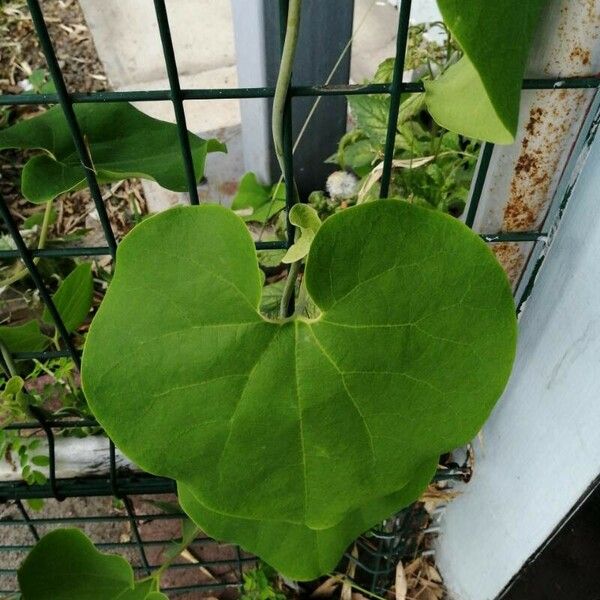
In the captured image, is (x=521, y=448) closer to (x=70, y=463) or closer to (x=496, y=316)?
(x=496, y=316)

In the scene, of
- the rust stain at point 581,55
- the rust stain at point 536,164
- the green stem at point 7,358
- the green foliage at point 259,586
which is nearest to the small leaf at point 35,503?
the green stem at point 7,358

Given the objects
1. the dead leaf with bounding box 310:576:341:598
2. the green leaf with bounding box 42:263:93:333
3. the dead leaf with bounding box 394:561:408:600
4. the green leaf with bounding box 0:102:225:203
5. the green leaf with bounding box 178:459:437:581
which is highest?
the green leaf with bounding box 0:102:225:203

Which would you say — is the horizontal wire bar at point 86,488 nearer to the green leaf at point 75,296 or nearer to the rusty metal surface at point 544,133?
the green leaf at point 75,296

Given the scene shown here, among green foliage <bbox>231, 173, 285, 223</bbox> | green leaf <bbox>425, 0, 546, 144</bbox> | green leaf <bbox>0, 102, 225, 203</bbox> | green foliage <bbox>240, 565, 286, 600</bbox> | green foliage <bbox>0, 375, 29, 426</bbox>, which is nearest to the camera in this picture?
green leaf <bbox>425, 0, 546, 144</bbox>

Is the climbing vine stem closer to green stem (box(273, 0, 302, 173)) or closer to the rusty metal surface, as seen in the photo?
green stem (box(273, 0, 302, 173))

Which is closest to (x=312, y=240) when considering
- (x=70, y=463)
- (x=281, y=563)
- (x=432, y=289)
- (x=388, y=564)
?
(x=432, y=289)

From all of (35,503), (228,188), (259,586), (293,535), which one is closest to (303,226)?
(293,535)

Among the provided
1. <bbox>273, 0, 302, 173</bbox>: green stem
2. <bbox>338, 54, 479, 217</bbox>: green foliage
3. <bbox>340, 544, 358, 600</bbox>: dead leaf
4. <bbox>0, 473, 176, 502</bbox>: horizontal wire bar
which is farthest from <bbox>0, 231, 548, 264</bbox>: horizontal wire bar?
<bbox>340, 544, 358, 600</bbox>: dead leaf
